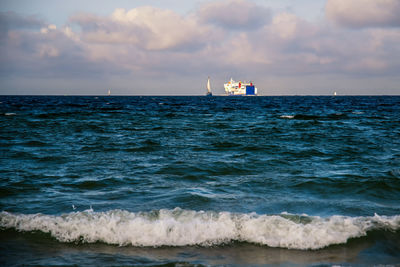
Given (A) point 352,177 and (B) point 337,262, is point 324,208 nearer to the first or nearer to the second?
(B) point 337,262

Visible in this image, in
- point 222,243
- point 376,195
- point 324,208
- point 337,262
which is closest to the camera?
point 337,262

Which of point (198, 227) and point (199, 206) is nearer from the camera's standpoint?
point (198, 227)

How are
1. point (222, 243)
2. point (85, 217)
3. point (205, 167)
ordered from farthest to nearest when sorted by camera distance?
point (205, 167)
point (85, 217)
point (222, 243)

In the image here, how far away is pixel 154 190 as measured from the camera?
285 inches

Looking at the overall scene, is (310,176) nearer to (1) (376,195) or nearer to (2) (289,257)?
(1) (376,195)

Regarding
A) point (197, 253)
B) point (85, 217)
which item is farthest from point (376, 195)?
point (85, 217)

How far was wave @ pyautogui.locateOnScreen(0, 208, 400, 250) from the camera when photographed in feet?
15.8

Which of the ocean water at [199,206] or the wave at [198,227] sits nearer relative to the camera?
the ocean water at [199,206]

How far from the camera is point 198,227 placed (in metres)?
Answer: 5.09

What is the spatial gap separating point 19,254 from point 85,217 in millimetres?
1129

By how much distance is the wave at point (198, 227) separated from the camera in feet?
15.8

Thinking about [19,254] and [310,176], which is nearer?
[19,254]

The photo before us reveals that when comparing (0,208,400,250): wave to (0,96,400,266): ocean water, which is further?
(0,208,400,250): wave

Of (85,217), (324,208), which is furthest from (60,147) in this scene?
(324,208)
